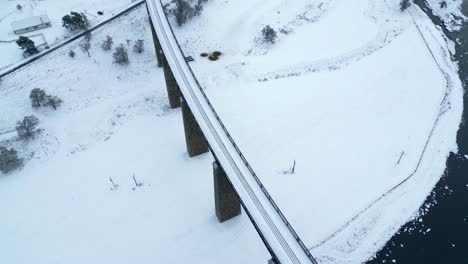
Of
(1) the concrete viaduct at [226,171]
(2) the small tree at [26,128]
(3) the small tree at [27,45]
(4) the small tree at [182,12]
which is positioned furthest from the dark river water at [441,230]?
(3) the small tree at [27,45]

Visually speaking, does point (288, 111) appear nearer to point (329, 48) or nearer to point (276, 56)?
point (276, 56)

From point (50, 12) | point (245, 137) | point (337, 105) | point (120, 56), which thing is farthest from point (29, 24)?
point (337, 105)

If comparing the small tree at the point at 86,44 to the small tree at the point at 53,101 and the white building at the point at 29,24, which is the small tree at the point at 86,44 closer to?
the white building at the point at 29,24

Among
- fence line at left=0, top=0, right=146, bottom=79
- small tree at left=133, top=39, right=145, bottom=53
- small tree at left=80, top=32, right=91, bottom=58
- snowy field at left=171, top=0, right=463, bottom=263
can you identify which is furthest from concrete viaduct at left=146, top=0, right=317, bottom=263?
fence line at left=0, top=0, right=146, bottom=79

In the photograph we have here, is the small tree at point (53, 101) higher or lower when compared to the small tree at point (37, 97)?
lower

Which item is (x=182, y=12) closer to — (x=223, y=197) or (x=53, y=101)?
(x=53, y=101)

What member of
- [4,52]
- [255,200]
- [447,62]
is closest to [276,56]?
[447,62]

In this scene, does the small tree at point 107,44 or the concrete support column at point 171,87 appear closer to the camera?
the concrete support column at point 171,87
